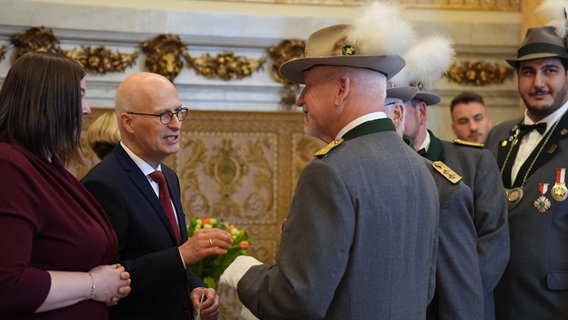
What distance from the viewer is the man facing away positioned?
562 centimetres

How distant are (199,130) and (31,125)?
326cm

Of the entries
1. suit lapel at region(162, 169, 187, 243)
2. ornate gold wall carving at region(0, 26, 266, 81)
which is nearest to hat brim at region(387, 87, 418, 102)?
suit lapel at region(162, 169, 187, 243)

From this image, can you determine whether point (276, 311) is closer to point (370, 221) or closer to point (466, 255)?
point (370, 221)

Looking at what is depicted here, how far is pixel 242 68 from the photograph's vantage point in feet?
18.7

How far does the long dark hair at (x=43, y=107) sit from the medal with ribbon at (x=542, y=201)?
2152 millimetres

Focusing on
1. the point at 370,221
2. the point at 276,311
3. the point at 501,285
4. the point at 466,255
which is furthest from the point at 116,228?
the point at 501,285

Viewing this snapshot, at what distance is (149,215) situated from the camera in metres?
2.90

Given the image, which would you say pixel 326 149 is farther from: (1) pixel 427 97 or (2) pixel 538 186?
(2) pixel 538 186

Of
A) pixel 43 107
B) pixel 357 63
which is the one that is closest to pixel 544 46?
pixel 357 63

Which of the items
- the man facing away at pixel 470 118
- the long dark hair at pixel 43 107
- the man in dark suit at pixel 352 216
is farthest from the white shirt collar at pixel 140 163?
the man facing away at pixel 470 118

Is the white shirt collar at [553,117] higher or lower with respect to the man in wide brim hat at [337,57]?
lower

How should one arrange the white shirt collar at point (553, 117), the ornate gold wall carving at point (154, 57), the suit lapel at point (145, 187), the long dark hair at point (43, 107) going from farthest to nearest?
the ornate gold wall carving at point (154, 57)
the white shirt collar at point (553, 117)
the suit lapel at point (145, 187)
the long dark hair at point (43, 107)

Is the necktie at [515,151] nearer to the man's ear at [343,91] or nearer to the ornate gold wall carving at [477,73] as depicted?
the man's ear at [343,91]

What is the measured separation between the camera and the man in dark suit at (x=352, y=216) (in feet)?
7.27
